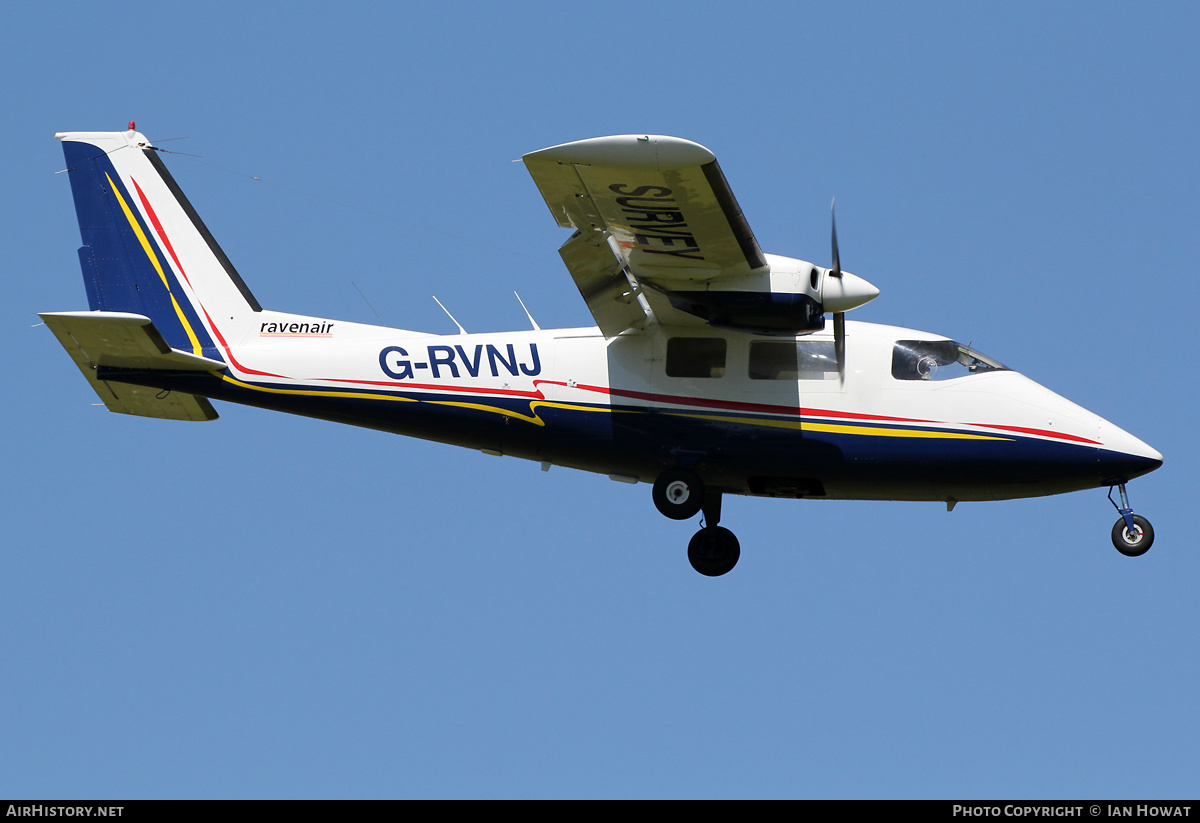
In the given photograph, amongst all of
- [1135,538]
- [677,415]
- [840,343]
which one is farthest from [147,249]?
[1135,538]

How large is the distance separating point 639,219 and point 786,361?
2.53 meters

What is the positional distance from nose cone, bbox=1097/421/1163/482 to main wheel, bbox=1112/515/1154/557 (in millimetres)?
534

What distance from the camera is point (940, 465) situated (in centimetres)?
1491

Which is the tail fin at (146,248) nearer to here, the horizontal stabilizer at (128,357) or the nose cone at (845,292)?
the horizontal stabilizer at (128,357)

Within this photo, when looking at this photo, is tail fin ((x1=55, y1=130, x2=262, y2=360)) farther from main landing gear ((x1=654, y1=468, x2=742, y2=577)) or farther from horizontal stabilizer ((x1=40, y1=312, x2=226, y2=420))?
main landing gear ((x1=654, y1=468, x2=742, y2=577))

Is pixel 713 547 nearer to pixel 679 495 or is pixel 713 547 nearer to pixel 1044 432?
pixel 679 495

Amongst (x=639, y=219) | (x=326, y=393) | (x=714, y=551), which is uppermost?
(x=639, y=219)

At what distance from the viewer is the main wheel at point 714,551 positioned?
15922 mm

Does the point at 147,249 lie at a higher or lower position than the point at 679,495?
higher

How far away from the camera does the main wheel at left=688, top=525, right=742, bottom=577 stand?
52.2 feet

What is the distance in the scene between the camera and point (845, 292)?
563 inches

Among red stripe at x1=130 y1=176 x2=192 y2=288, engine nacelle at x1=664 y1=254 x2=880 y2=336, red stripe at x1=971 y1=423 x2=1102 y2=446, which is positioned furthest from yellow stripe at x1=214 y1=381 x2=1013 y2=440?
red stripe at x1=130 y1=176 x2=192 y2=288
